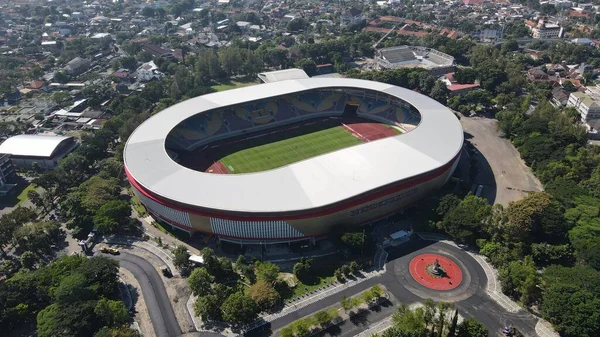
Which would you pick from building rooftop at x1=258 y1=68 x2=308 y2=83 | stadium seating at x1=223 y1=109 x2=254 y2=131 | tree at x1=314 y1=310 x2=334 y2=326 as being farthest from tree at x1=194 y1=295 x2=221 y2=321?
building rooftop at x1=258 y1=68 x2=308 y2=83

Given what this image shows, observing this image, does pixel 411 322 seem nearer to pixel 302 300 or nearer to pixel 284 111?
pixel 302 300

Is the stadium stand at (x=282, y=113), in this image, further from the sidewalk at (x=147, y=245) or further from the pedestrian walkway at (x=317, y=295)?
the pedestrian walkway at (x=317, y=295)

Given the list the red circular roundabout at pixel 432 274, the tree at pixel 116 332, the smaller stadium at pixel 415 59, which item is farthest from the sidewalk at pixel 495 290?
the smaller stadium at pixel 415 59

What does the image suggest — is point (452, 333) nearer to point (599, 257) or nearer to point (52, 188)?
point (599, 257)

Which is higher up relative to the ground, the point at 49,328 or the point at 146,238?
the point at 49,328

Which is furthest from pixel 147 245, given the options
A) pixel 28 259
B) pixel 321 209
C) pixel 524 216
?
pixel 524 216

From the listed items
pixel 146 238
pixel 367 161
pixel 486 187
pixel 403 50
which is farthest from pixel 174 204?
pixel 403 50
